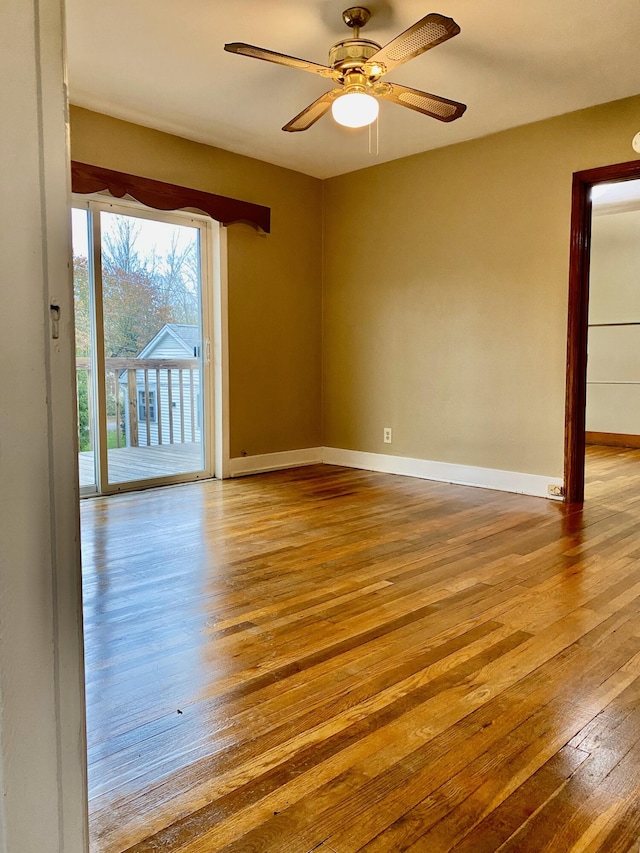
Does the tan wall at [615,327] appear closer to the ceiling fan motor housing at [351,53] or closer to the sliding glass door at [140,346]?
the sliding glass door at [140,346]

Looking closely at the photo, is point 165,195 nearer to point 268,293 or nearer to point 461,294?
point 268,293

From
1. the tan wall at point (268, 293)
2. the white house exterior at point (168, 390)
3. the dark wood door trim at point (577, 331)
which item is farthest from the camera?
the tan wall at point (268, 293)

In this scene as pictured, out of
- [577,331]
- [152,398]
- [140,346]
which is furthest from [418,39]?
[152,398]

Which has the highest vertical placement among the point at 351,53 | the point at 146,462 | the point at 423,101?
the point at 351,53

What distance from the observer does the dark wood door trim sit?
3768 millimetres

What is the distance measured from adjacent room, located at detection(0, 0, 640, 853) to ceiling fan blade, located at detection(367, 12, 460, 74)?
2cm

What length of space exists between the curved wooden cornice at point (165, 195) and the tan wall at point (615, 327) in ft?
13.1

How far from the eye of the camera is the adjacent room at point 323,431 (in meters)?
0.68

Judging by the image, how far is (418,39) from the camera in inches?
93.5

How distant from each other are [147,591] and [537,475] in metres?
2.75

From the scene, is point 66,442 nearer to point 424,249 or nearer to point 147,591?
point 147,591

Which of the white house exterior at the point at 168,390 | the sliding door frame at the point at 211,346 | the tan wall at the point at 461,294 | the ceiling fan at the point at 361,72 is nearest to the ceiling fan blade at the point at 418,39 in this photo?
the ceiling fan at the point at 361,72

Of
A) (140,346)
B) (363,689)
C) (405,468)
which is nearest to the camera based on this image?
(363,689)

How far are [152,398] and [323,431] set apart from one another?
5.52 feet
